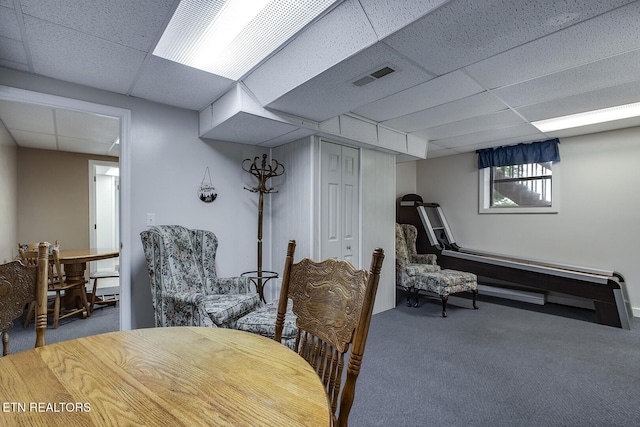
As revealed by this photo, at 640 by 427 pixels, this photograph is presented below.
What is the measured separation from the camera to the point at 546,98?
2.79 metres

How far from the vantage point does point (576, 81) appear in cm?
246

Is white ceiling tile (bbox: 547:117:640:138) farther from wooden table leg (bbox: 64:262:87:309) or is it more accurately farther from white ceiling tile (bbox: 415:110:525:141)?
wooden table leg (bbox: 64:262:87:309)

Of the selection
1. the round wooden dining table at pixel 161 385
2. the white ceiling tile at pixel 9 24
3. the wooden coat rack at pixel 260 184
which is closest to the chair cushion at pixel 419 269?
the wooden coat rack at pixel 260 184

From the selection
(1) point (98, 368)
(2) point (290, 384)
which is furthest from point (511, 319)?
(1) point (98, 368)

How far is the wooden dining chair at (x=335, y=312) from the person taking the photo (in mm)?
956

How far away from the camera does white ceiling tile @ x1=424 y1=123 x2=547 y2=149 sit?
3811 millimetres

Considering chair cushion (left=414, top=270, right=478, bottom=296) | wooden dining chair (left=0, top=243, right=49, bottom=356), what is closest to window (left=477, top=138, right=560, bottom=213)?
chair cushion (left=414, top=270, right=478, bottom=296)

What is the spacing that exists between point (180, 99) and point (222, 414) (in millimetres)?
2832

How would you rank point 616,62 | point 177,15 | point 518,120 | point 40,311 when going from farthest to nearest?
1. point 518,120
2. point 616,62
3. point 177,15
4. point 40,311

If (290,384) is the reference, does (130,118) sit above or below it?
above

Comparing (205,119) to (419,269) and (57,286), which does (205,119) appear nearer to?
(57,286)

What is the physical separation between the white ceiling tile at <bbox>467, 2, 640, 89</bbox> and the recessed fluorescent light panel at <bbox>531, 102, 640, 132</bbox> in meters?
1.51

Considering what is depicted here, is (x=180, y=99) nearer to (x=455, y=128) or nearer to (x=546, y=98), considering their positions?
(x=455, y=128)

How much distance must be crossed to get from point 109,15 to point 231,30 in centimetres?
64
